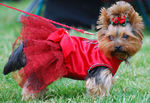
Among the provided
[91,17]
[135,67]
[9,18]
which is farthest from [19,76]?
[9,18]

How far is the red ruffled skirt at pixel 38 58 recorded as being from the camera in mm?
3146

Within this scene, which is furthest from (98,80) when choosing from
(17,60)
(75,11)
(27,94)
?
(75,11)

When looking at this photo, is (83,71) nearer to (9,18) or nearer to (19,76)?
(19,76)

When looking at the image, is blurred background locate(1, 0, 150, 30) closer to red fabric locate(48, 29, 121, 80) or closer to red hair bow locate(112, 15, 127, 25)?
red fabric locate(48, 29, 121, 80)

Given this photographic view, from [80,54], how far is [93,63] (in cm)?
22

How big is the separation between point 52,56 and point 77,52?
36 cm

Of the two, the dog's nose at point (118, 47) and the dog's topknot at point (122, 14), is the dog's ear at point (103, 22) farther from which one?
the dog's nose at point (118, 47)

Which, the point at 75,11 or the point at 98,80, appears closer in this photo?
the point at 98,80

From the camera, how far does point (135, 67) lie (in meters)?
5.09

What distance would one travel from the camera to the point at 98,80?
3346mm

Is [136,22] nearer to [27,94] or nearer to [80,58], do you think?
[80,58]

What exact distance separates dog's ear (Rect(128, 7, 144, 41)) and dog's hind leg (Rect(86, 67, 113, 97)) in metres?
0.62

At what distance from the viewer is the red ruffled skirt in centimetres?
315

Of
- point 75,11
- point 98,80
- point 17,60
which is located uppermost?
point 75,11
